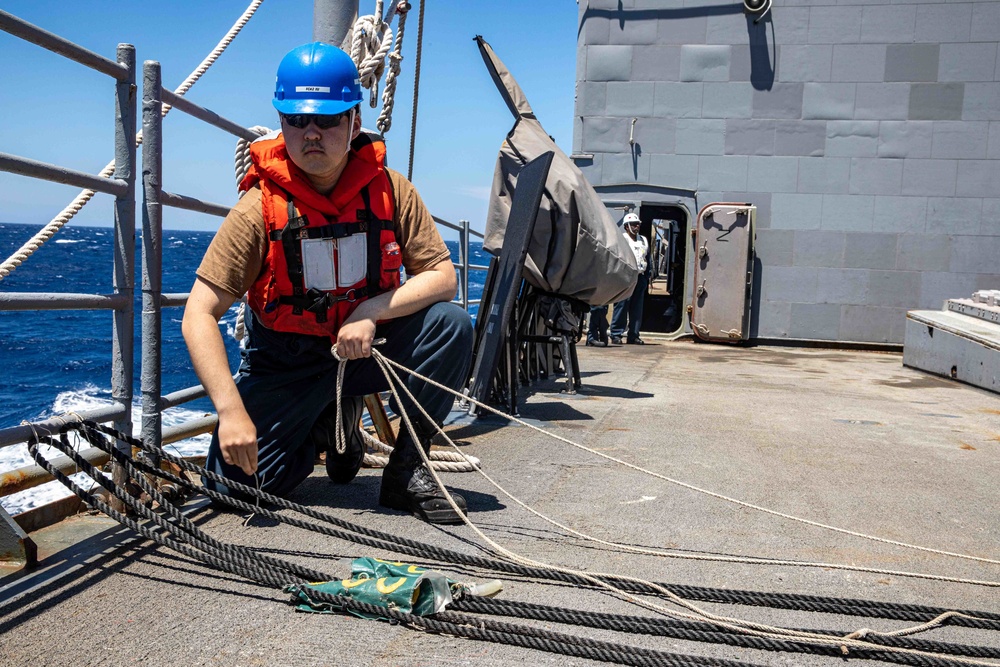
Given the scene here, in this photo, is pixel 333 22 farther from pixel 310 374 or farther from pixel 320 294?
pixel 310 374

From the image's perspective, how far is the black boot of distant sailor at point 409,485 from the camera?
2.89 metres

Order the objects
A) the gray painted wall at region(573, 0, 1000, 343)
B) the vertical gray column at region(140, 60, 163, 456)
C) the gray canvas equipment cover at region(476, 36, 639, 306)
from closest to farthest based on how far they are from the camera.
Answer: the vertical gray column at region(140, 60, 163, 456) → the gray canvas equipment cover at region(476, 36, 639, 306) → the gray painted wall at region(573, 0, 1000, 343)

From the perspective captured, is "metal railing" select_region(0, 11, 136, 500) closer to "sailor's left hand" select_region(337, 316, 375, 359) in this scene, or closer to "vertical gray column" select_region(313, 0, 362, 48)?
"sailor's left hand" select_region(337, 316, 375, 359)

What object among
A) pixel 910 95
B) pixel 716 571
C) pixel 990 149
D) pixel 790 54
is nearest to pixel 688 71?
pixel 790 54

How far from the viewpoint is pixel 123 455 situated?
254 cm

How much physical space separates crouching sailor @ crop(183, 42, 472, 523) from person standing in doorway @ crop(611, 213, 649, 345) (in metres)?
7.70

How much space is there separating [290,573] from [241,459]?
352 millimetres

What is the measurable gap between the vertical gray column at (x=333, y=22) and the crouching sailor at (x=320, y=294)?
3.19 ft

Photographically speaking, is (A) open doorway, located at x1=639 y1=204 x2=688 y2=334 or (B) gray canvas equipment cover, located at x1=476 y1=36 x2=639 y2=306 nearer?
(B) gray canvas equipment cover, located at x1=476 y1=36 x2=639 y2=306

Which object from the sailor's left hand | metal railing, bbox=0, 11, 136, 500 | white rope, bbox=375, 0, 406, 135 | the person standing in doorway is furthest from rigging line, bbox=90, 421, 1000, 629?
the person standing in doorway

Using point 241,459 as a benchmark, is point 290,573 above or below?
below

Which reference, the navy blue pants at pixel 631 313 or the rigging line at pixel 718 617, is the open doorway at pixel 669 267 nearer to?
the navy blue pants at pixel 631 313

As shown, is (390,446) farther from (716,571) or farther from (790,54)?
(790,54)

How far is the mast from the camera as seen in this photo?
11.9ft
